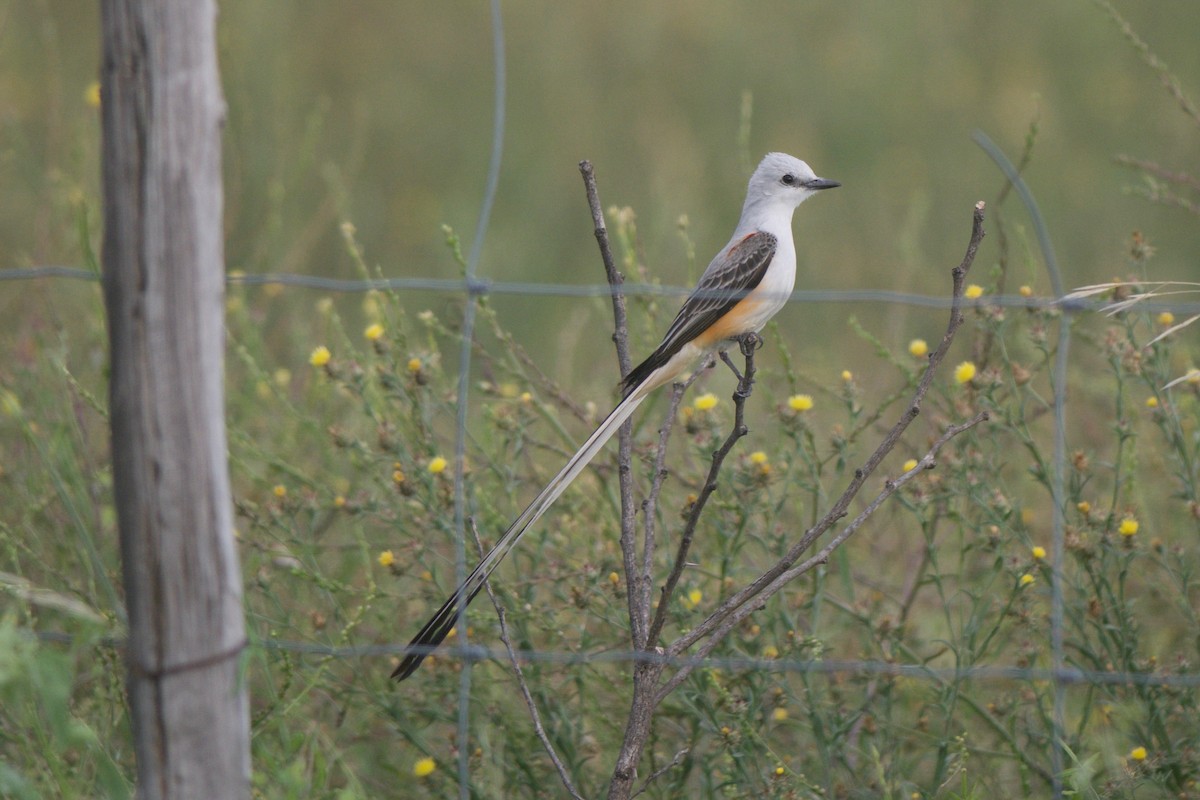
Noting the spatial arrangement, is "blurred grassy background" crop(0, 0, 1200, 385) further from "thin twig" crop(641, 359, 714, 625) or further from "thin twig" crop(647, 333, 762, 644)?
"thin twig" crop(647, 333, 762, 644)

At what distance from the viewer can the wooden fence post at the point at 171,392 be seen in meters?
1.82

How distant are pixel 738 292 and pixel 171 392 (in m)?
1.27

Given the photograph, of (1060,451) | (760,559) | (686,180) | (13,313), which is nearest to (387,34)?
(686,180)

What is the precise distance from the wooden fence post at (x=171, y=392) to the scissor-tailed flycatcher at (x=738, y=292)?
0.58 meters

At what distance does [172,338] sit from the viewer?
1857mm

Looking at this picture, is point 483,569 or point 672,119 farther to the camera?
point 672,119

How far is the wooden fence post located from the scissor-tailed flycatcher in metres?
0.58

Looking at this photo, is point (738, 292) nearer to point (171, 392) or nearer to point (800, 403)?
point (800, 403)

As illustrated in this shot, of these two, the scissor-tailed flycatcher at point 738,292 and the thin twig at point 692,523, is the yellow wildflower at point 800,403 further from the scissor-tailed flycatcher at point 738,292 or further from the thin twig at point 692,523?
the thin twig at point 692,523

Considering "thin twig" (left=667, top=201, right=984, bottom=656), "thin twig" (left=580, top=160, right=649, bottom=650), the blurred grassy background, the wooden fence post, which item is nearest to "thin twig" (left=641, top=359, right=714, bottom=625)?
"thin twig" (left=580, top=160, right=649, bottom=650)

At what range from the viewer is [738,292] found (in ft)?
8.83

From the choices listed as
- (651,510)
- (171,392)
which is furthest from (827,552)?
(171,392)

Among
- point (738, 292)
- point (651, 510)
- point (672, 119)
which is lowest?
point (651, 510)

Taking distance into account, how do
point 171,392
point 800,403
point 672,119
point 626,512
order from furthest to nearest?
point 672,119
point 800,403
point 626,512
point 171,392
